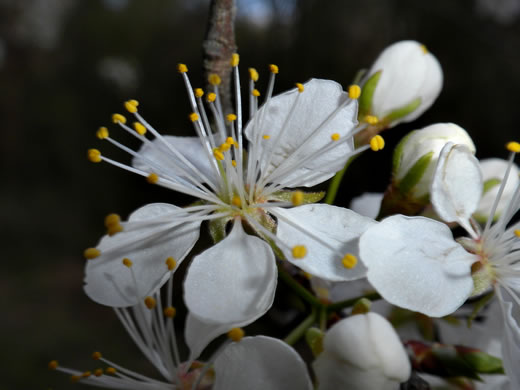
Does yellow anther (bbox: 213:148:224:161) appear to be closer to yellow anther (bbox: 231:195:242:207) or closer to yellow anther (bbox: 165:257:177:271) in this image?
yellow anther (bbox: 231:195:242:207)

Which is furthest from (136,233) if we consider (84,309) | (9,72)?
(9,72)

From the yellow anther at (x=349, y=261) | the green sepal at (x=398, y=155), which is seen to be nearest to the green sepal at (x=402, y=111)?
the green sepal at (x=398, y=155)

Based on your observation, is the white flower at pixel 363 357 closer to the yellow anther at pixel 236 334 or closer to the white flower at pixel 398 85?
the yellow anther at pixel 236 334

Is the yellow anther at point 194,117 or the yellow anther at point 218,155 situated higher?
the yellow anther at point 194,117

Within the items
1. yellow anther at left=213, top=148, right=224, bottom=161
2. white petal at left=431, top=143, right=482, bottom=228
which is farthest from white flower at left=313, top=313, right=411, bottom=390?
yellow anther at left=213, top=148, right=224, bottom=161

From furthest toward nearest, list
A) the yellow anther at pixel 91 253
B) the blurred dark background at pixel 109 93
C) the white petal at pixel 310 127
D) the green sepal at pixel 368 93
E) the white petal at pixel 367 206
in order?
the blurred dark background at pixel 109 93, the white petal at pixel 367 206, the green sepal at pixel 368 93, the white petal at pixel 310 127, the yellow anther at pixel 91 253

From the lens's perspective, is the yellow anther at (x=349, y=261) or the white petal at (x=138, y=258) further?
the white petal at (x=138, y=258)

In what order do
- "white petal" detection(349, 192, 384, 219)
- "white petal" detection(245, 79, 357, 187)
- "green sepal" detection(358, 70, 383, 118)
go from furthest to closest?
"white petal" detection(349, 192, 384, 219) → "green sepal" detection(358, 70, 383, 118) → "white petal" detection(245, 79, 357, 187)

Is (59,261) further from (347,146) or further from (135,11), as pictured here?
(347,146)
